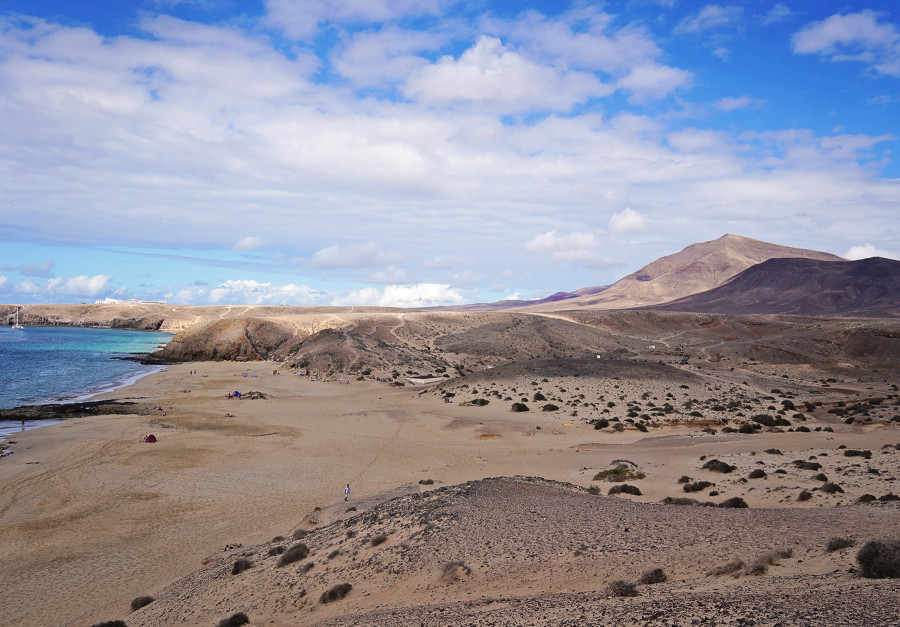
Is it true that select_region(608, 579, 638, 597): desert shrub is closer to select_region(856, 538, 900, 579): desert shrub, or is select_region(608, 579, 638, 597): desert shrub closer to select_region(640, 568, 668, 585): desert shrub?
select_region(640, 568, 668, 585): desert shrub

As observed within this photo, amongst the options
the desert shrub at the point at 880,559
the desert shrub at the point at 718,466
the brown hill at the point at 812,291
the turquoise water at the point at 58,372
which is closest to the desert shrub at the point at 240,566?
the desert shrub at the point at 880,559

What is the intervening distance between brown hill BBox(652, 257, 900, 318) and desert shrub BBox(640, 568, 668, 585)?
13639cm

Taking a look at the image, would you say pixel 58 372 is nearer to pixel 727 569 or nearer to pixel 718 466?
pixel 718 466

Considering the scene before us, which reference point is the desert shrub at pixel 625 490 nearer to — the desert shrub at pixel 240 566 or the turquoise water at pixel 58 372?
the desert shrub at pixel 240 566

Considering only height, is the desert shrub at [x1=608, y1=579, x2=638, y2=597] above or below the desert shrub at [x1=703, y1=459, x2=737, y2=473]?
above

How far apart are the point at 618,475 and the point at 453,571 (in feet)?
37.1

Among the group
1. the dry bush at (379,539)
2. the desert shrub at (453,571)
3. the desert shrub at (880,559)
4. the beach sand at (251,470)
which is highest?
the desert shrub at (880,559)

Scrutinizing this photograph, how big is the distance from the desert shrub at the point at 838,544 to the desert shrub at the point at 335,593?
287 inches

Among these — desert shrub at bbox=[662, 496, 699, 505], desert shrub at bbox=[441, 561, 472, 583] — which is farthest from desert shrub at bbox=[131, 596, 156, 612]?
desert shrub at bbox=[662, 496, 699, 505]

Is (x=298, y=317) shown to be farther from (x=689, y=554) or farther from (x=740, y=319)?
(x=689, y=554)

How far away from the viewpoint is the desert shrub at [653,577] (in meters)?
7.62

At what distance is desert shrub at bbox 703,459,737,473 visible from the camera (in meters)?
18.8

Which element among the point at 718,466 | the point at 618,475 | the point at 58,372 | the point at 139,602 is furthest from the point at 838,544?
the point at 58,372

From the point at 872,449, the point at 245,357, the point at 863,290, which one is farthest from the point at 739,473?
the point at 863,290
